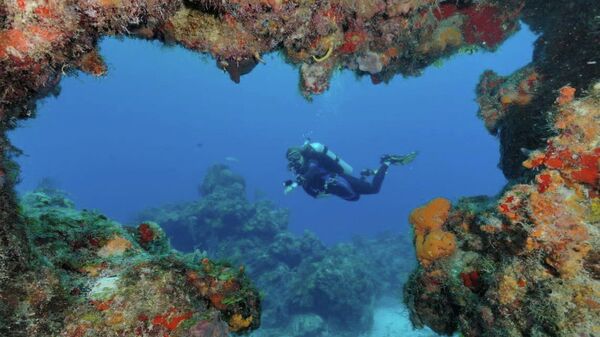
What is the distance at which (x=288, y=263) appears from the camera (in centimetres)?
1912

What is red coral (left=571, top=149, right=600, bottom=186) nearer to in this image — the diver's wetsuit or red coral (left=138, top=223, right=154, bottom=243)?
red coral (left=138, top=223, right=154, bottom=243)

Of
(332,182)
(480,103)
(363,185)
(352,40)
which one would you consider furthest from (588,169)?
(363,185)

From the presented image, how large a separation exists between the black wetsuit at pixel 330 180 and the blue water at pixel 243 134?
45960 millimetres

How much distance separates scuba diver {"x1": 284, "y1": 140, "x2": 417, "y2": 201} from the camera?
39.2ft

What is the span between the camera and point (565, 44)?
6.19m

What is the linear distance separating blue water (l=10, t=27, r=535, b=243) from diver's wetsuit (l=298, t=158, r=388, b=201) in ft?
151

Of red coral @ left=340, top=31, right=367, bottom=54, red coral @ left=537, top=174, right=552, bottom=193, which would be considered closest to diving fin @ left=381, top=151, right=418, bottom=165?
red coral @ left=340, top=31, right=367, bottom=54

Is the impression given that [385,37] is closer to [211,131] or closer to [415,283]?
[415,283]

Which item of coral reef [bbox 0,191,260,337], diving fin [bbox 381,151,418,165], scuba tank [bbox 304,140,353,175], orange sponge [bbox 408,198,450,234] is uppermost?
scuba tank [bbox 304,140,353,175]

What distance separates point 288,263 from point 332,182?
8.41 metres

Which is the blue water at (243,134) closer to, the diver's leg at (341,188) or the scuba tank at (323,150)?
the scuba tank at (323,150)

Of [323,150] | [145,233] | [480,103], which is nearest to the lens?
[145,233]

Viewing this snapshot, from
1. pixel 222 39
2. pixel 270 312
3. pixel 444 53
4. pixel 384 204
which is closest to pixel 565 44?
pixel 444 53

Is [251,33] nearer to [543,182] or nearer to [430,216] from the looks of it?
[430,216]
